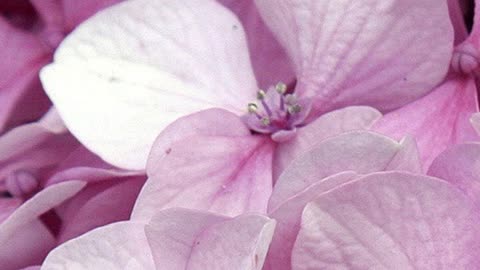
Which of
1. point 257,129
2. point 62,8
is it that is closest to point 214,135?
point 257,129

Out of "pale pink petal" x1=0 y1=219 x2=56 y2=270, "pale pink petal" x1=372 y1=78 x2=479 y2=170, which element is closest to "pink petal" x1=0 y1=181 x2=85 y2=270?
"pale pink petal" x1=0 y1=219 x2=56 y2=270

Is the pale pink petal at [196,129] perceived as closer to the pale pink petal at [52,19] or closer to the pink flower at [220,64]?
the pink flower at [220,64]

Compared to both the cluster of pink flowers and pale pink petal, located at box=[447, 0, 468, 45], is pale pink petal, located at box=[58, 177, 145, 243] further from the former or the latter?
pale pink petal, located at box=[447, 0, 468, 45]

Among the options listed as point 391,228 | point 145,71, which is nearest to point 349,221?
point 391,228

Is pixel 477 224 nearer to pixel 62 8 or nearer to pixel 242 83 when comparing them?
pixel 242 83

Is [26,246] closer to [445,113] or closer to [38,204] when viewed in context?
[38,204]
